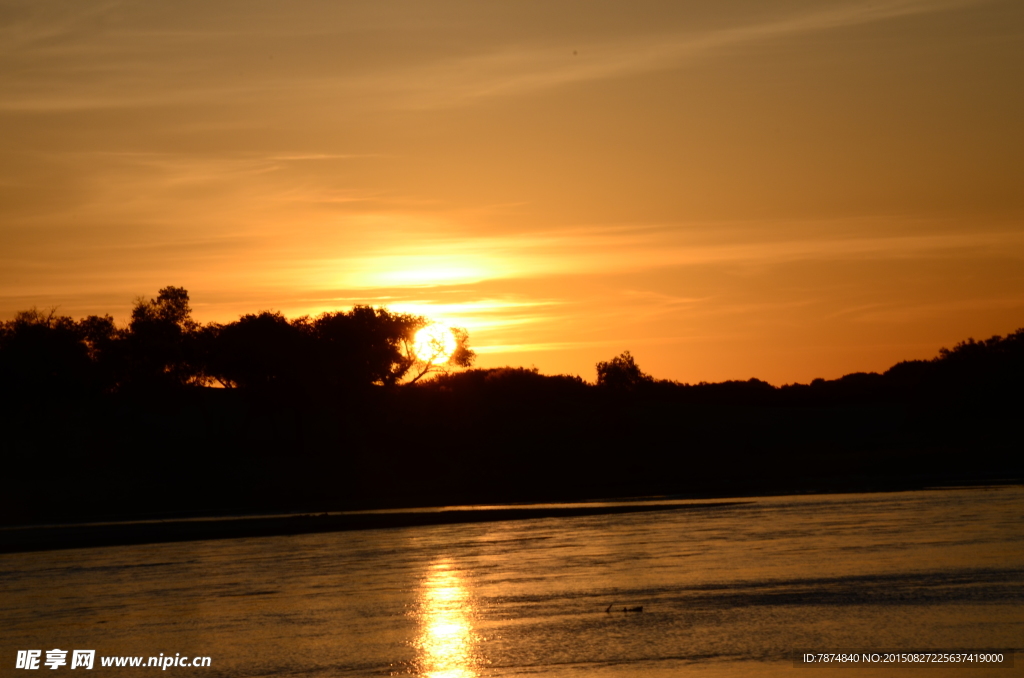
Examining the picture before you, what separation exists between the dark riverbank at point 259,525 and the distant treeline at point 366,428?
8775 millimetres

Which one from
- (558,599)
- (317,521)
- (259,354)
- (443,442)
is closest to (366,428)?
(443,442)

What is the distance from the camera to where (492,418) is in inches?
4279

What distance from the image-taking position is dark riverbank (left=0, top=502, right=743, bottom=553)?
46.3 m

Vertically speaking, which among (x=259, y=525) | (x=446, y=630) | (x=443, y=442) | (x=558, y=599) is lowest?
(x=446, y=630)

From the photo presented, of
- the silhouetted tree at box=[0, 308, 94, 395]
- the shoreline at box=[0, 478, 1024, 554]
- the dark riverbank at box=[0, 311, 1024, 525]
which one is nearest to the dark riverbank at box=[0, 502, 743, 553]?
the shoreline at box=[0, 478, 1024, 554]

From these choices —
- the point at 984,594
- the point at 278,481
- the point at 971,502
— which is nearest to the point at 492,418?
the point at 278,481

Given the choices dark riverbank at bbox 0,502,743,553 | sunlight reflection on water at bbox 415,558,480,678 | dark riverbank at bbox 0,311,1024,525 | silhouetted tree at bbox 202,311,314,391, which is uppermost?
silhouetted tree at bbox 202,311,314,391

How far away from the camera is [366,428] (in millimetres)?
104375

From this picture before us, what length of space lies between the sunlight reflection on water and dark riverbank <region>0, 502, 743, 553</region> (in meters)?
20.6

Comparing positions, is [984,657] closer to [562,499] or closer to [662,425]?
[562,499]

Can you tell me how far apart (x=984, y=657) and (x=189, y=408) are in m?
108

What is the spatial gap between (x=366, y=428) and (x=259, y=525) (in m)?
53.0

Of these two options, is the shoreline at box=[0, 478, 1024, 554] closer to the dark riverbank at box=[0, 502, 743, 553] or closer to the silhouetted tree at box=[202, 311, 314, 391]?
the dark riverbank at box=[0, 502, 743, 553]

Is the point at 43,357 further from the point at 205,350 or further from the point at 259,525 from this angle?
the point at 259,525
